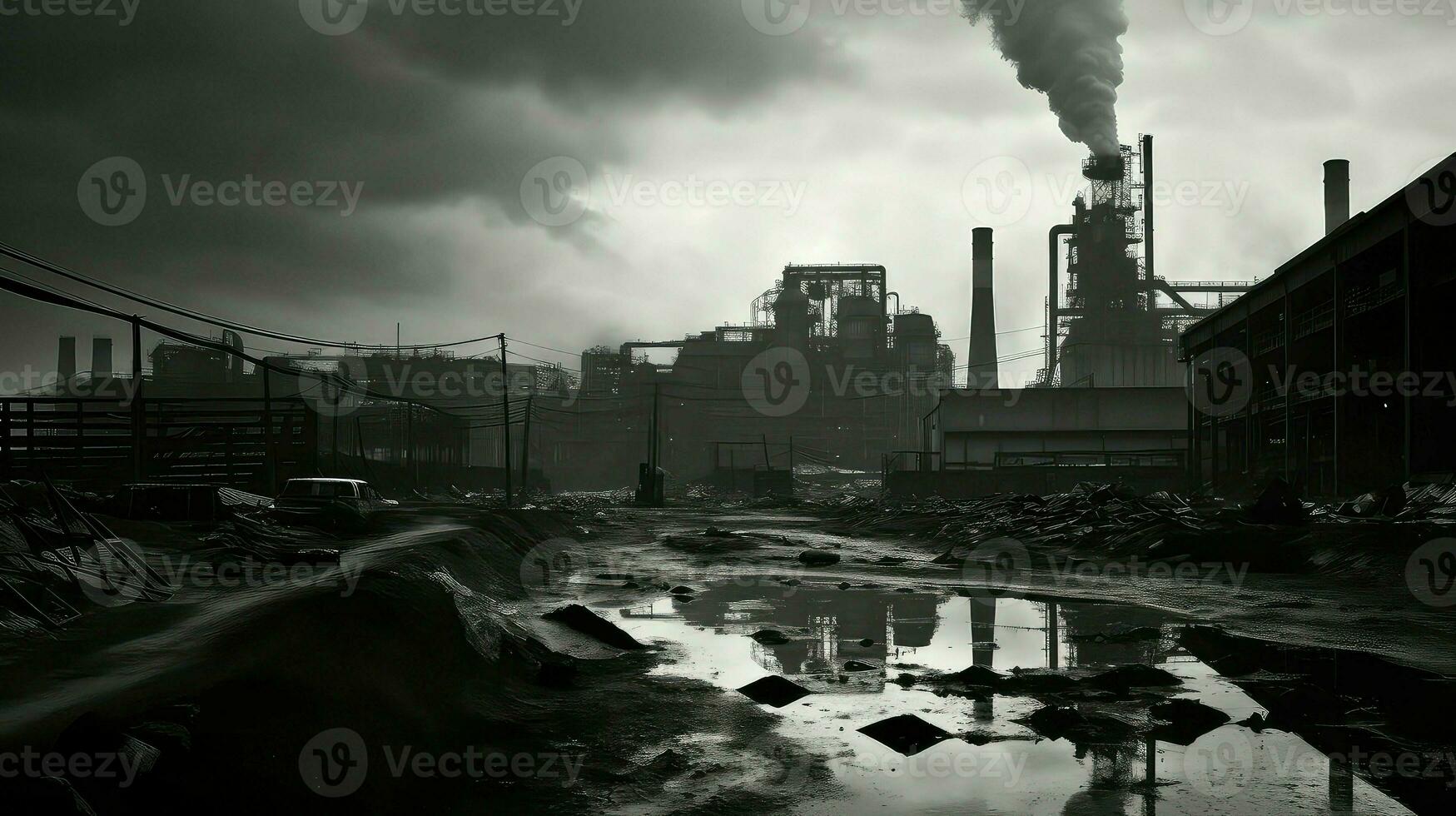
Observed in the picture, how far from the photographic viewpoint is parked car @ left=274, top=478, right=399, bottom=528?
15.3 m

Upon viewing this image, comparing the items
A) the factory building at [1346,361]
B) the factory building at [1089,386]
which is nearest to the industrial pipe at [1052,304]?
the factory building at [1089,386]

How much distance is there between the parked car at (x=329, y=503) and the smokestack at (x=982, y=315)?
3752cm

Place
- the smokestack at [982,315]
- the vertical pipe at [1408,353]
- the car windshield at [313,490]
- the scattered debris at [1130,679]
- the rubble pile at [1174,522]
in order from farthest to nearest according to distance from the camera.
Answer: the smokestack at [982,315], the car windshield at [313,490], the vertical pipe at [1408,353], the rubble pile at [1174,522], the scattered debris at [1130,679]

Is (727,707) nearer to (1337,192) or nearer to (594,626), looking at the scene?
(594,626)

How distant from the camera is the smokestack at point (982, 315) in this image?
173 ft

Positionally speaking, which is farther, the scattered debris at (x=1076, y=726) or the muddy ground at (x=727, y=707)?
the scattered debris at (x=1076, y=726)

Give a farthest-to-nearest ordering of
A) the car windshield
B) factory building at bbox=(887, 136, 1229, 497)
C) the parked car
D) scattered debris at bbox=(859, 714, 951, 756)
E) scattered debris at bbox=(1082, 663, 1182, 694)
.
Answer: factory building at bbox=(887, 136, 1229, 497), the car windshield, the parked car, scattered debris at bbox=(1082, 663, 1182, 694), scattered debris at bbox=(859, 714, 951, 756)

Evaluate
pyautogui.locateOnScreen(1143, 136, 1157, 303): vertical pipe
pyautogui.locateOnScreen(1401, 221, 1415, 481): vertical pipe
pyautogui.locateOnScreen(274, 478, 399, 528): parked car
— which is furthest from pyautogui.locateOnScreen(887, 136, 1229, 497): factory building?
pyautogui.locateOnScreen(274, 478, 399, 528): parked car

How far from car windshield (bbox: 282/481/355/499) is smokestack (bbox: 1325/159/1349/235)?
39302 mm

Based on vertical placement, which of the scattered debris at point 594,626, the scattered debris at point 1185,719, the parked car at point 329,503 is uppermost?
the parked car at point 329,503

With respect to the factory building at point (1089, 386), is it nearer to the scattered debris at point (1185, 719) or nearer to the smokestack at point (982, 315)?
the smokestack at point (982, 315)

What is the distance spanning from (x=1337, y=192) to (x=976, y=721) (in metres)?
43.4

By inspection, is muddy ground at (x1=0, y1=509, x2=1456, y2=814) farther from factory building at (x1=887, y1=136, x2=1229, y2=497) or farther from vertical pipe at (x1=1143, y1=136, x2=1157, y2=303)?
vertical pipe at (x1=1143, y1=136, x2=1157, y2=303)

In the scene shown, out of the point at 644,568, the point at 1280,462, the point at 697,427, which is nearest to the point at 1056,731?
the point at 644,568
